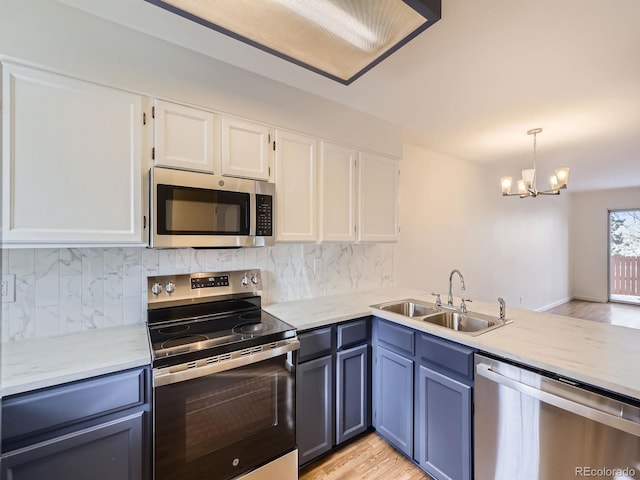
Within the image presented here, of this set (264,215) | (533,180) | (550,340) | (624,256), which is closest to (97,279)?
(264,215)

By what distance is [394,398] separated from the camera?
192 centimetres

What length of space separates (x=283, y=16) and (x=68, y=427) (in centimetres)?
187

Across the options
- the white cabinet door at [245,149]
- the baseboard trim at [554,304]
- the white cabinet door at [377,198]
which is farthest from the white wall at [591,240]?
the white cabinet door at [245,149]

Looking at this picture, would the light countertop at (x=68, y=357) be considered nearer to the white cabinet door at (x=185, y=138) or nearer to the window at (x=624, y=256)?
the white cabinet door at (x=185, y=138)

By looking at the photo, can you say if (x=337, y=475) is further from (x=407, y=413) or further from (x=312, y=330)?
(x=312, y=330)

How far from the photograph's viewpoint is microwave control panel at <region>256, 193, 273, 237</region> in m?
1.82

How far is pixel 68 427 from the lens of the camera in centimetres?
111

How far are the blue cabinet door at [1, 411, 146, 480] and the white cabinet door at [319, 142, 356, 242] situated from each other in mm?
1538

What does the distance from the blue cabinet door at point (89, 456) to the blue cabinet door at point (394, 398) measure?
144 centimetres

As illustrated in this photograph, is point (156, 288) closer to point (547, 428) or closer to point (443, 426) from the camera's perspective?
point (443, 426)

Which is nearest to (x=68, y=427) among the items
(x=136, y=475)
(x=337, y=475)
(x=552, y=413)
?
(x=136, y=475)

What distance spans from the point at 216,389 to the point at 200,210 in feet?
3.12

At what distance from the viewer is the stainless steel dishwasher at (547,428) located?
41.1 inches

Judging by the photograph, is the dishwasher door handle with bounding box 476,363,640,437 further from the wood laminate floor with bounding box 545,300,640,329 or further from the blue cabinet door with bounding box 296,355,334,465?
the wood laminate floor with bounding box 545,300,640,329
